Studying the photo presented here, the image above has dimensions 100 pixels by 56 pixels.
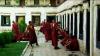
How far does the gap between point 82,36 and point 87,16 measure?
1960 mm

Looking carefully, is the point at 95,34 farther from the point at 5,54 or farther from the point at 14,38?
the point at 14,38

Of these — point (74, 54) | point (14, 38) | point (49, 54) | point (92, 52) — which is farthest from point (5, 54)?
point (14, 38)

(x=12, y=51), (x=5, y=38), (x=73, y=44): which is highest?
(x=5, y=38)

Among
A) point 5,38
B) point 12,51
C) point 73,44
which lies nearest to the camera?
point 12,51

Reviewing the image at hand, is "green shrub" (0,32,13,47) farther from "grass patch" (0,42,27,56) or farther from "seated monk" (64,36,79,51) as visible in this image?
"seated monk" (64,36,79,51)

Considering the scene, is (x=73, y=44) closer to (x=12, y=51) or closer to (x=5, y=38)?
(x=12, y=51)

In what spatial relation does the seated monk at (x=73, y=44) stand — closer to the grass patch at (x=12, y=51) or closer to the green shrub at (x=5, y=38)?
the grass patch at (x=12, y=51)

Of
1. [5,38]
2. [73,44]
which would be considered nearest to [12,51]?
[73,44]

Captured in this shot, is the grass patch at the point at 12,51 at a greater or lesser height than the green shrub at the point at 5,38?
lesser

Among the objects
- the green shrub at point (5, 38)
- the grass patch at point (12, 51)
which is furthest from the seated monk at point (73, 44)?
the green shrub at point (5, 38)

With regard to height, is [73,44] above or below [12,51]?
above

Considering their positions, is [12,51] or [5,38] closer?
Answer: [12,51]

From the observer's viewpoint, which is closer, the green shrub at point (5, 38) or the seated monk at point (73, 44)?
the seated monk at point (73, 44)

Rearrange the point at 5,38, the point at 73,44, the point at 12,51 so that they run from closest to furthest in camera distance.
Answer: the point at 12,51
the point at 73,44
the point at 5,38
